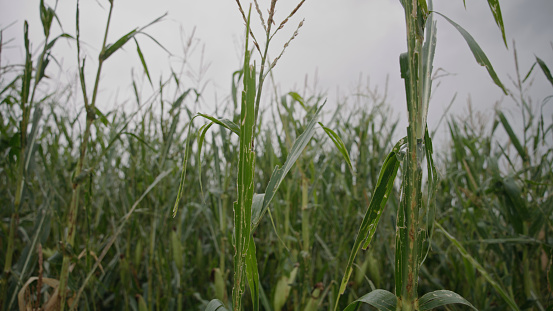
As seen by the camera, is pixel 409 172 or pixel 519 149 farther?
pixel 519 149

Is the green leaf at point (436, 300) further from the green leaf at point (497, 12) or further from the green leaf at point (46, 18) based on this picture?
the green leaf at point (46, 18)

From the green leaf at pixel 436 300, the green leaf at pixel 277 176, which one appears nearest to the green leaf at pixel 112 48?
the green leaf at pixel 277 176

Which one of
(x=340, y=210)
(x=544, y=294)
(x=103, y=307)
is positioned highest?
(x=340, y=210)

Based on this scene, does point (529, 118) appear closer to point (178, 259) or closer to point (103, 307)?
point (178, 259)

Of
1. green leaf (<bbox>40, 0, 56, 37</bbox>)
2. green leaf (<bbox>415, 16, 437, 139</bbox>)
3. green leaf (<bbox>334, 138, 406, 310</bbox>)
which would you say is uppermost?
green leaf (<bbox>40, 0, 56, 37</bbox>)

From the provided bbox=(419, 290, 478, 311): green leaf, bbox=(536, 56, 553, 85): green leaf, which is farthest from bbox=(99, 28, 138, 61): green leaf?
bbox=(536, 56, 553, 85): green leaf

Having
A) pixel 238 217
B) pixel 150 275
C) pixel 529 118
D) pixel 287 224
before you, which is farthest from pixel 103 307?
pixel 529 118

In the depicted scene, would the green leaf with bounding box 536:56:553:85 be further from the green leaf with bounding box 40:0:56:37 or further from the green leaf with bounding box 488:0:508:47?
the green leaf with bounding box 40:0:56:37

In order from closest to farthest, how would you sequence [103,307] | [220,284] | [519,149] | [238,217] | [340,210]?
[238,217] < [220,284] < [519,149] < [103,307] < [340,210]

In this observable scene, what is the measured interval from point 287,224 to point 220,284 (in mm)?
339

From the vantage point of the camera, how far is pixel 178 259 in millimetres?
1314

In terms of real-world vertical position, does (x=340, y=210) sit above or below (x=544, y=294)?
above

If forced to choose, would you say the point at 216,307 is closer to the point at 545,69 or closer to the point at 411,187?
the point at 411,187

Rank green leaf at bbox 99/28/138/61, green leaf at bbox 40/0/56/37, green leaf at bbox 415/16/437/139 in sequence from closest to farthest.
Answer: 1. green leaf at bbox 415/16/437/139
2. green leaf at bbox 99/28/138/61
3. green leaf at bbox 40/0/56/37
